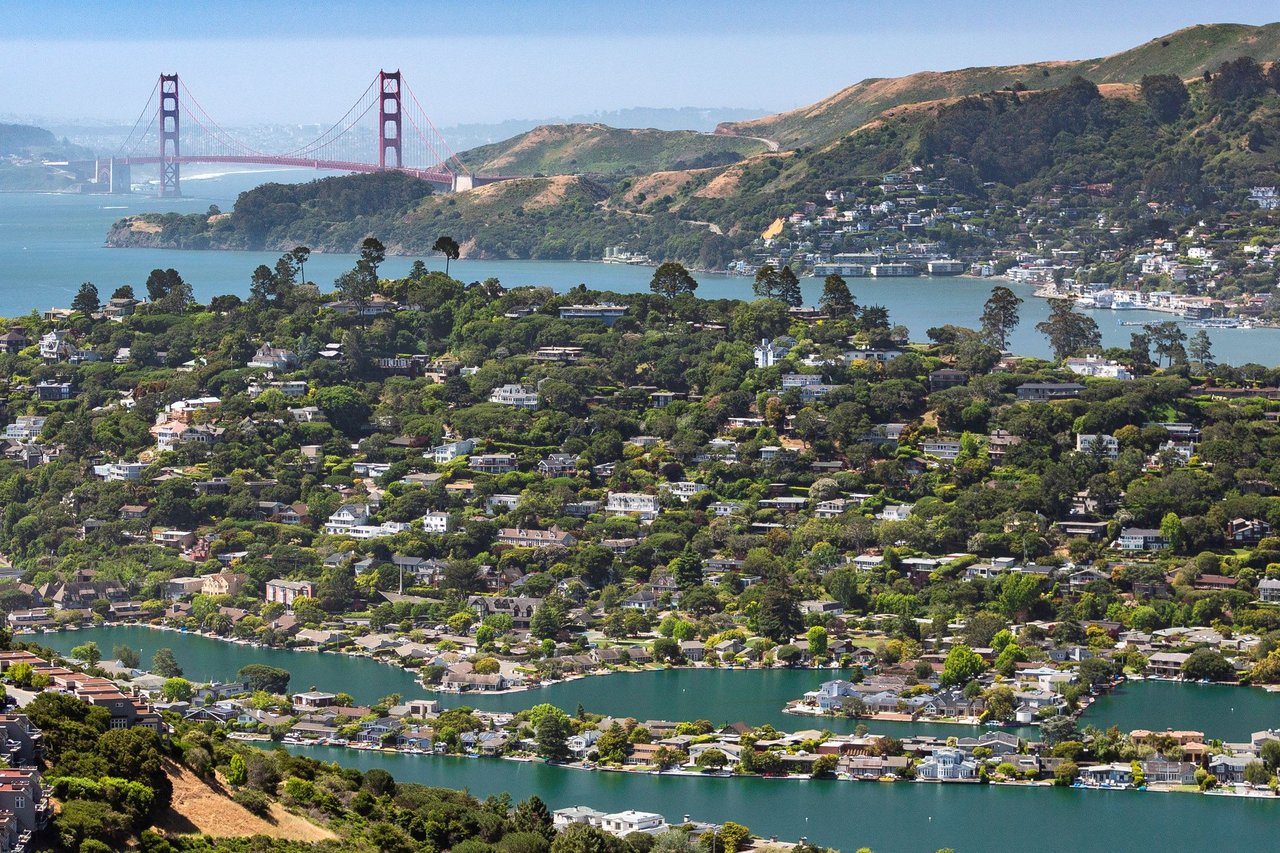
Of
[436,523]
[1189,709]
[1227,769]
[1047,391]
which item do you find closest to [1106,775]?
[1227,769]

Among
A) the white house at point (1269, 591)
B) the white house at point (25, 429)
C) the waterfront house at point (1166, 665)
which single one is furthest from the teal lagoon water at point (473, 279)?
the waterfront house at point (1166, 665)

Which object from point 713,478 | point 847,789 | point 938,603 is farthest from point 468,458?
point 847,789

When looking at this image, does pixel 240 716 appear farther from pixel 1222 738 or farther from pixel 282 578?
pixel 1222 738

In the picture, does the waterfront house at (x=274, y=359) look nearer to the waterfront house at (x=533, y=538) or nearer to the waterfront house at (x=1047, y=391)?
the waterfront house at (x=533, y=538)

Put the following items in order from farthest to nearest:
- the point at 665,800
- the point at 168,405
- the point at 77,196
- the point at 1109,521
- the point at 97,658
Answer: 1. the point at 77,196
2. the point at 168,405
3. the point at 1109,521
4. the point at 97,658
5. the point at 665,800

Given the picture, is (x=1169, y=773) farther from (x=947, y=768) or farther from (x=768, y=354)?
(x=768, y=354)

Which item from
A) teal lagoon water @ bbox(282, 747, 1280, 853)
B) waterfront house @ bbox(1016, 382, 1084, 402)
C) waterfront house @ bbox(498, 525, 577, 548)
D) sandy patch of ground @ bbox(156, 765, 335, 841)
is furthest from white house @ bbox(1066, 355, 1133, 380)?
sandy patch of ground @ bbox(156, 765, 335, 841)

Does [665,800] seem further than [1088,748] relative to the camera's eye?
No
